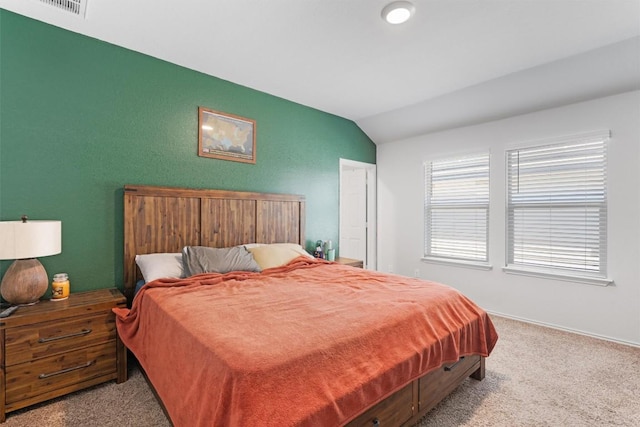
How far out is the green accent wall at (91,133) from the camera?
2229 millimetres

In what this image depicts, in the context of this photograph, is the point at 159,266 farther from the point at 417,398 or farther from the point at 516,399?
the point at 516,399

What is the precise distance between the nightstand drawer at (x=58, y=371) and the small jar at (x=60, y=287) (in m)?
0.43

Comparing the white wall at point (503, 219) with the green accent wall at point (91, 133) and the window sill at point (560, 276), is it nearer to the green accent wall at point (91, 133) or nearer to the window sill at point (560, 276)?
the window sill at point (560, 276)

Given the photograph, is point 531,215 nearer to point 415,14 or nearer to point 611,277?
point 611,277

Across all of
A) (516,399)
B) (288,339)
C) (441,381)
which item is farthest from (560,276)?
(288,339)

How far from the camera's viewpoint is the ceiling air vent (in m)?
2.10

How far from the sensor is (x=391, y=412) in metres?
1.51

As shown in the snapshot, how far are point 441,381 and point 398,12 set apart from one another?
8.18 feet

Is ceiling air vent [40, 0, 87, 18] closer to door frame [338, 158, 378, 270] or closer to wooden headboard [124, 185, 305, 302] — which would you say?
wooden headboard [124, 185, 305, 302]

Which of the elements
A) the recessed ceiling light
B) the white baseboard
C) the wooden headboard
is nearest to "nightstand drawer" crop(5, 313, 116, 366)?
the wooden headboard

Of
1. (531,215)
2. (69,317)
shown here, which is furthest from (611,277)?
(69,317)

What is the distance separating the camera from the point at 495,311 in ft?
12.4

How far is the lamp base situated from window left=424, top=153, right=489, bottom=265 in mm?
4299

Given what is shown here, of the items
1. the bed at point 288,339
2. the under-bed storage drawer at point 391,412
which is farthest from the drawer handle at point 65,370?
the under-bed storage drawer at point 391,412
